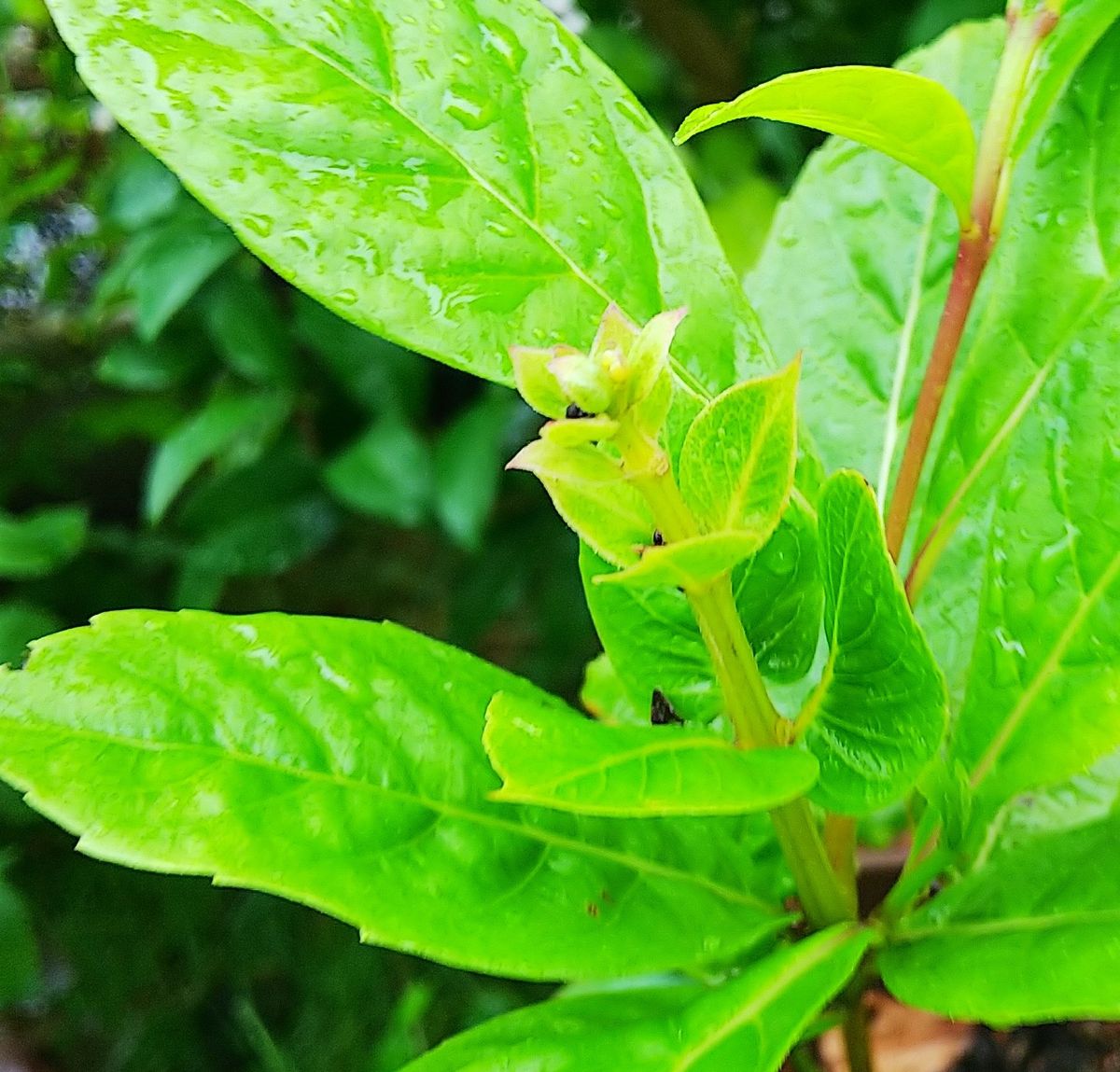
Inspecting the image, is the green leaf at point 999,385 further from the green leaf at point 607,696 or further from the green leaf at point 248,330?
the green leaf at point 248,330

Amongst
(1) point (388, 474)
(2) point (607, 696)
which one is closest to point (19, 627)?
(1) point (388, 474)

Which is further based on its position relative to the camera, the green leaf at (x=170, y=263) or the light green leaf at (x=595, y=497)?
the green leaf at (x=170, y=263)

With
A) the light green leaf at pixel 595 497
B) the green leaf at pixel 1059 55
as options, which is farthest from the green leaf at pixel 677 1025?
the green leaf at pixel 1059 55

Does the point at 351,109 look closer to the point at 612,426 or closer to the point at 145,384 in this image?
the point at 612,426

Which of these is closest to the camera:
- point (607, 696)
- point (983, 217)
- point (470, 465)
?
point (983, 217)

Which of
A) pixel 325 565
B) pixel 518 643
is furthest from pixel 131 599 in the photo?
pixel 518 643

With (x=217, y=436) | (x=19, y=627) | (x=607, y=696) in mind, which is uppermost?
(x=607, y=696)

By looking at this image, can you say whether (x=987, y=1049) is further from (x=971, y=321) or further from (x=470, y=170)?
(x=470, y=170)
